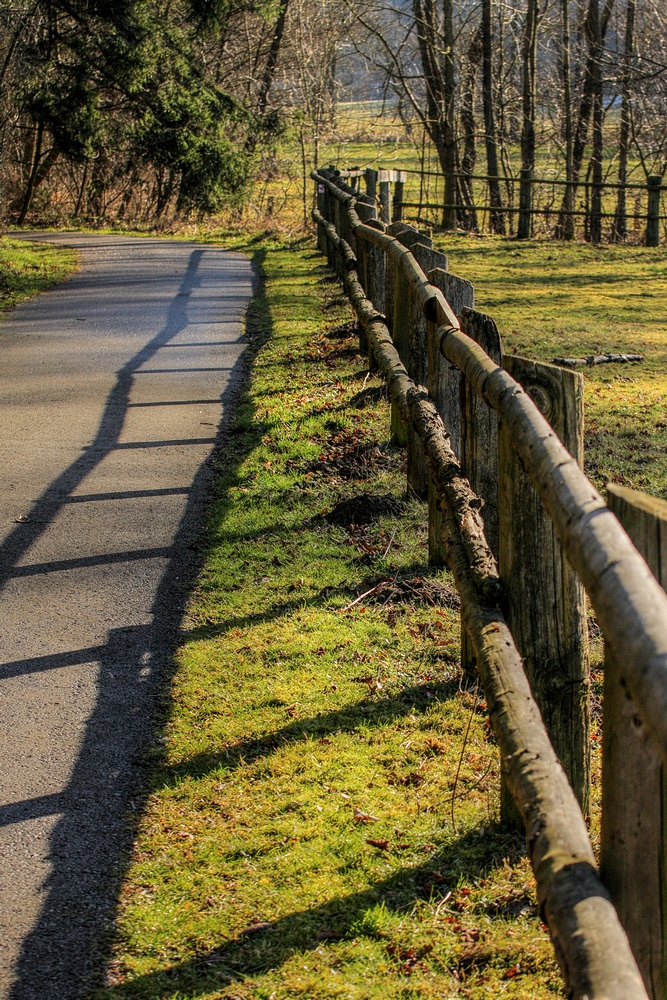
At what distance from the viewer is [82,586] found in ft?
17.4

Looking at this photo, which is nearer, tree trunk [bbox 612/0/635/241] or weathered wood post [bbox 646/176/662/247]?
weathered wood post [bbox 646/176/662/247]

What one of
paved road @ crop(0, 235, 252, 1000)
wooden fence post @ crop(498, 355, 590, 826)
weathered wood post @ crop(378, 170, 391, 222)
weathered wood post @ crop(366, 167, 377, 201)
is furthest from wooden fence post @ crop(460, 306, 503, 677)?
weathered wood post @ crop(378, 170, 391, 222)

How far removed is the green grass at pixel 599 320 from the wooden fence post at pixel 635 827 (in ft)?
16.2

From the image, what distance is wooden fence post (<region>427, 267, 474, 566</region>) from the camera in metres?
5.35

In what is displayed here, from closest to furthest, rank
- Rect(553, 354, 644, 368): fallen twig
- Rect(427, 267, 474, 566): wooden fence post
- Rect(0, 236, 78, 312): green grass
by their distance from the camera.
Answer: Rect(427, 267, 474, 566): wooden fence post → Rect(553, 354, 644, 368): fallen twig → Rect(0, 236, 78, 312): green grass

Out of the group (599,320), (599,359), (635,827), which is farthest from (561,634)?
(599,320)

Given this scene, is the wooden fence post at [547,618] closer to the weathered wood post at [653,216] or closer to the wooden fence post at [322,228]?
the wooden fence post at [322,228]

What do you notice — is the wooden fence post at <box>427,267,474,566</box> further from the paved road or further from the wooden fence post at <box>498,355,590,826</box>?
the wooden fence post at <box>498,355,590,826</box>

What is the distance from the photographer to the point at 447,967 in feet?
9.33

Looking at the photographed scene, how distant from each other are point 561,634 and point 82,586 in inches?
111

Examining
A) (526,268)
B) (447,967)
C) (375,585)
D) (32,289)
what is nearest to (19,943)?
(447,967)

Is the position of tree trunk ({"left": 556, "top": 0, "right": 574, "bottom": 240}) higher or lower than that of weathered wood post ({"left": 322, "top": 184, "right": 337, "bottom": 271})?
higher

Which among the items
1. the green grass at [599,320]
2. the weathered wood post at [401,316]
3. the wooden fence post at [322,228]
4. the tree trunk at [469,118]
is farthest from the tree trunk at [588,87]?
the weathered wood post at [401,316]

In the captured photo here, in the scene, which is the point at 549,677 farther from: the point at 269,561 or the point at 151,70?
the point at 151,70
